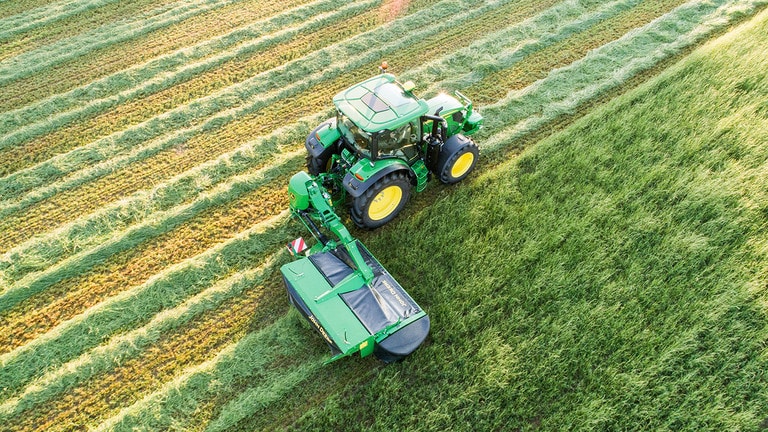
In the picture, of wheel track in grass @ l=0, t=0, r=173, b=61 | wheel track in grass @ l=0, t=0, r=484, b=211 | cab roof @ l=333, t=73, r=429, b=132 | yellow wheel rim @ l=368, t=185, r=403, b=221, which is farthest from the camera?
wheel track in grass @ l=0, t=0, r=173, b=61

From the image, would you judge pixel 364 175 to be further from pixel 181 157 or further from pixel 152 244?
pixel 181 157

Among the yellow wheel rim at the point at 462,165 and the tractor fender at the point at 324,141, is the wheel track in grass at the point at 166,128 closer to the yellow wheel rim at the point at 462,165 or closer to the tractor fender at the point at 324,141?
the tractor fender at the point at 324,141

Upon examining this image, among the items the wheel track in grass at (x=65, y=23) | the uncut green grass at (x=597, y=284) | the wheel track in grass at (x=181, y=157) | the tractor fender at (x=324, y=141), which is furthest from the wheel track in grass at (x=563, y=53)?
the wheel track in grass at (x=65, y=23)

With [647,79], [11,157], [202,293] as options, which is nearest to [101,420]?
[202,293]

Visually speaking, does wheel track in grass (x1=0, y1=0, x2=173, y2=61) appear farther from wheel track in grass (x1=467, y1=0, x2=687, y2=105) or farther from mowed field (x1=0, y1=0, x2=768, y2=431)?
wheel track in grass (x1=467, y1=0, x2=687, y2=105)

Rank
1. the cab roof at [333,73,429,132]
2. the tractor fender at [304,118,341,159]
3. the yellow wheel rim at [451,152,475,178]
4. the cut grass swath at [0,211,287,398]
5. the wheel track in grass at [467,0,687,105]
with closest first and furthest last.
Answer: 1. the cut grass swath at [0,211,287,398]
2. the cab roof at [333,73,429,132]
3. the tractor fender at [304,118,341,159]
4. the yellow wheel rim at [451,152,475,178]
5. the wheel track in grass at [467,0,687,105]

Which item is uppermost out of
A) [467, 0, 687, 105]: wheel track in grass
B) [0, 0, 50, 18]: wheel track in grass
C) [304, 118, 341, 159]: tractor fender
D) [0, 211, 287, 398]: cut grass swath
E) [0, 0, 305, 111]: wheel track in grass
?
[0, 0, 50, 18]: wheel track in grass

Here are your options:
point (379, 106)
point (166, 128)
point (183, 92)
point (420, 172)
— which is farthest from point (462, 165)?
point (183, 92)

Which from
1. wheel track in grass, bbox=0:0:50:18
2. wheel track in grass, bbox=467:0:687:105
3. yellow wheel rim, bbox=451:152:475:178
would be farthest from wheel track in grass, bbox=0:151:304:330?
wheel track in grass, bbox=0:0:50:18
